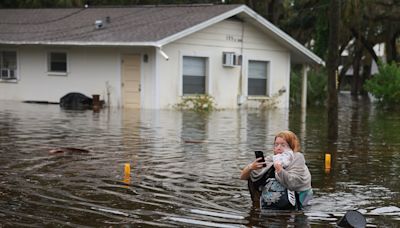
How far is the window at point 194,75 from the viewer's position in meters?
27.9

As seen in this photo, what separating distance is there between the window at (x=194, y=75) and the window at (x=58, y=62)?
5143 millimetres

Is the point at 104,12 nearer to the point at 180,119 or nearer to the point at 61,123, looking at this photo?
the point at 180,119

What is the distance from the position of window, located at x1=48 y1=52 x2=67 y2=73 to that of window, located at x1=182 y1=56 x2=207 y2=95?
514cm

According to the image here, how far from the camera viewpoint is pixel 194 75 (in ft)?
92.5

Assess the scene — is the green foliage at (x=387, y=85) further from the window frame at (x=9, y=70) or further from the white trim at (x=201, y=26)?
the window frame at (x=9, y=70)

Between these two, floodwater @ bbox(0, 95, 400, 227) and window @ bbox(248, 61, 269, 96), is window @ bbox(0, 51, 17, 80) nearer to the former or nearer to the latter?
window @ bbox(248, 61, 269, 96)

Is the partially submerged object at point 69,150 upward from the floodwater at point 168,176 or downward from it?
upward

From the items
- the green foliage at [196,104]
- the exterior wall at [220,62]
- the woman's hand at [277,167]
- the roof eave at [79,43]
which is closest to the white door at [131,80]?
the exterior wall at [220,62]

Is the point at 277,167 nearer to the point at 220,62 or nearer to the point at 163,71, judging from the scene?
the point at 163,71

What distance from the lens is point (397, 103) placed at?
1223 inches

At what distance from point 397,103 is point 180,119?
1295cm

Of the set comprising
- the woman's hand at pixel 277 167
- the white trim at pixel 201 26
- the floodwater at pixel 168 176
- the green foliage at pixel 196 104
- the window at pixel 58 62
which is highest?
the white trim at pixel 201 26

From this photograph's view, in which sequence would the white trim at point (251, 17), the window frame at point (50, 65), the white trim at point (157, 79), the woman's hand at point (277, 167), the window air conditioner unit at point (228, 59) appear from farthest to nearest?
the window frame at point (50, 65) < the window air conditioner unit at point (228, 59) < the white trim at point (157, 79) < the white trim at point (251, 17) < the woman's hand at point (277, 167)

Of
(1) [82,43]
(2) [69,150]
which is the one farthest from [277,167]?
(1) [82,43]
